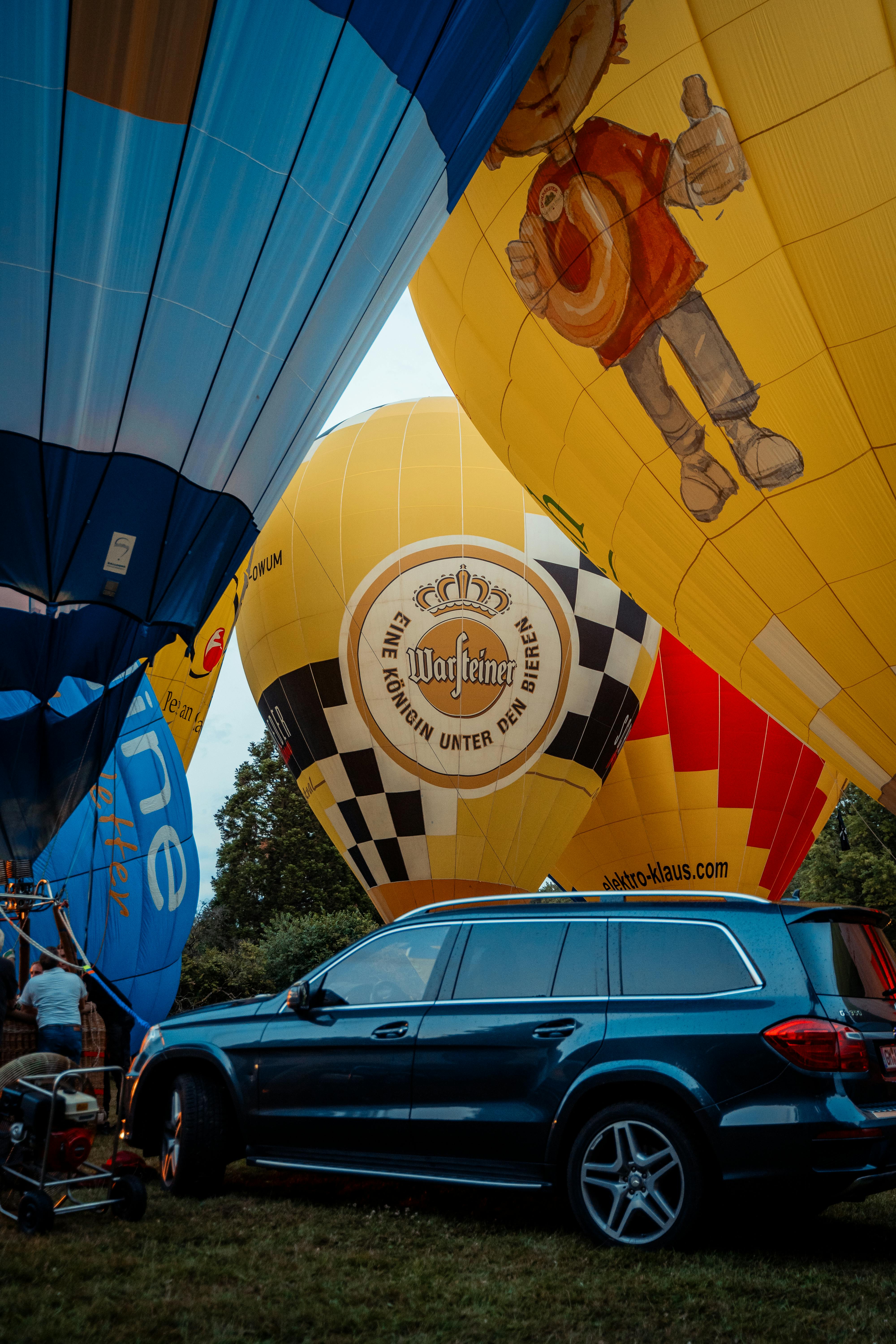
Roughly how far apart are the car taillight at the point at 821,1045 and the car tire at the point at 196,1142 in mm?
2936

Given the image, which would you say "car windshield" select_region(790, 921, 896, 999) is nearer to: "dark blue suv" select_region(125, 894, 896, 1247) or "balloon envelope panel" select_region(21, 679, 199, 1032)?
"dark blue suv" select_region(125, 894, 896, 1247)

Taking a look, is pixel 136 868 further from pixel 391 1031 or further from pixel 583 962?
pixel 583 962

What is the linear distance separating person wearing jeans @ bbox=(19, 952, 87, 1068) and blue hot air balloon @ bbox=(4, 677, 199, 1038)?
4.02m

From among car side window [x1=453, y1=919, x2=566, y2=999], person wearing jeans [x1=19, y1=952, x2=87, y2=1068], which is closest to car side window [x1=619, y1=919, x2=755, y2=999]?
car side window [x1=453, y1=919, x2=566, y2=999]

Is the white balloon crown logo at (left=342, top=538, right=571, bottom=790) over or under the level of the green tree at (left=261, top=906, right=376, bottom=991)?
over

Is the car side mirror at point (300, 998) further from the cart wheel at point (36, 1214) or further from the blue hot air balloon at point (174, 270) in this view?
the blue hot air balloon at point (174, 270)

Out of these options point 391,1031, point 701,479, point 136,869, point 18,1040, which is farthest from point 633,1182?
point 136,869

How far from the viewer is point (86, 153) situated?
5258mm

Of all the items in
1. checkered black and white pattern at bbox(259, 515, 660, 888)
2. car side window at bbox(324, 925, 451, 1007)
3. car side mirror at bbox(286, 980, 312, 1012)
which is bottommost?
car side mirror at bbox(286, 980, 312, 1012)

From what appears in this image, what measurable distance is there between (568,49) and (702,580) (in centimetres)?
416

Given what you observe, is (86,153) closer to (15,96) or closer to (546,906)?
(15,96)

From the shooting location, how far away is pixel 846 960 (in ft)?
15.4

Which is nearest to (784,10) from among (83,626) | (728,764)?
(83,626)

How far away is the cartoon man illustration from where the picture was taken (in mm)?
7598
